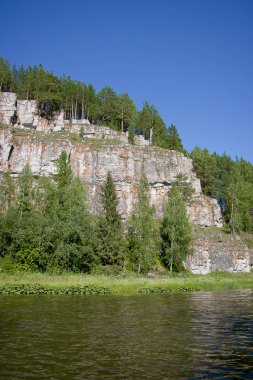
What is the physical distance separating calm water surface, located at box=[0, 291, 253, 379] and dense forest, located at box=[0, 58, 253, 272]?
29.4m

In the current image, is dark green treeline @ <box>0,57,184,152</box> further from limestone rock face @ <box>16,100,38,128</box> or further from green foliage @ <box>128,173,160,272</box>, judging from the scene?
green foliage @ <box>128,173,160,272</box>

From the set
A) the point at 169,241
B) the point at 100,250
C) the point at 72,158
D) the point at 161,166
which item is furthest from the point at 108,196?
the point at 161,166

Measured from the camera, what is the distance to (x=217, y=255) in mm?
81250

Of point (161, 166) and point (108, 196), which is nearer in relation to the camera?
point (108, 196)

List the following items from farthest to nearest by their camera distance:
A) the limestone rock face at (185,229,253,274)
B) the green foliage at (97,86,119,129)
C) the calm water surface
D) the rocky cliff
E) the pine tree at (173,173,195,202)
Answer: the green foliage at (97,86,119,129) < the pine tree at (173,173,195,202) < the rocky cliff < the limestone rock face at (185,229,253,274) < the calm water surface

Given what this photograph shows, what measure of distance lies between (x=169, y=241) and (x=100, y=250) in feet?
61.4

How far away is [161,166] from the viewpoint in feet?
318

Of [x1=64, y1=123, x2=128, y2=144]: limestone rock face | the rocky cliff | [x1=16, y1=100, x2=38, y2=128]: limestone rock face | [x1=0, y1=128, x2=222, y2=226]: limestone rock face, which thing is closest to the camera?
the rocky cliff

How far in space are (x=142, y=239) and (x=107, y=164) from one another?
28456 mm

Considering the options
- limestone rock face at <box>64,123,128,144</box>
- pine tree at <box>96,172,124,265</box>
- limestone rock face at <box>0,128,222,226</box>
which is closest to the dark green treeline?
limestone rock face at <box>64,123,128,144</box>

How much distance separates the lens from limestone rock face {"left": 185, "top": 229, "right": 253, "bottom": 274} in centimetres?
7938

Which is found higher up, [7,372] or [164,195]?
[164,195]

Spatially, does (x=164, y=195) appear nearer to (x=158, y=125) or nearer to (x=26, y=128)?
(x=158, y=125)

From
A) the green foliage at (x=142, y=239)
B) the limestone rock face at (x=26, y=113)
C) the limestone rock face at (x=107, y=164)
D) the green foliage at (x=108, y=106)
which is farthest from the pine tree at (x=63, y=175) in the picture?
the green foliage at (x=108, y=106)
